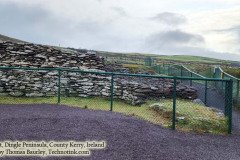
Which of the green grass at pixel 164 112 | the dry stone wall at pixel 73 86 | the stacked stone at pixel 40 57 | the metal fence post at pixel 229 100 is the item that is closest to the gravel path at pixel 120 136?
the metal fence post at pixel 229 100

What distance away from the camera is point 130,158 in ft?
34.2

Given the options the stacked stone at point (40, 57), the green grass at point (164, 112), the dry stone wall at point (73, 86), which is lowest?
the green grass at point (164, 112)

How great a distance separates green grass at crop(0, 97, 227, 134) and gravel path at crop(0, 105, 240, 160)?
3.21 ft

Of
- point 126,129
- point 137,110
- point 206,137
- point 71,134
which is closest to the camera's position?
→ point 71,134

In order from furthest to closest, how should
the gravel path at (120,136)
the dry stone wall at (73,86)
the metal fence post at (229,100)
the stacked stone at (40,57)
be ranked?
the stacked stone at (40,57), the dry stone wall at (73,86), the metal fence post at (229,100), the gravel path at (120,136)

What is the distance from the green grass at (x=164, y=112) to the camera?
51.2 feet

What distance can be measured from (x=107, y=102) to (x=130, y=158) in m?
10.8

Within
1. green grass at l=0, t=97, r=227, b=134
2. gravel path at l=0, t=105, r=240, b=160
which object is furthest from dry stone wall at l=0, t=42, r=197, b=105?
gravel path at l=0, t=105, r=240, b=160

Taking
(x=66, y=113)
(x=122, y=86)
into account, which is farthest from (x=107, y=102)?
(x=66, y=113)

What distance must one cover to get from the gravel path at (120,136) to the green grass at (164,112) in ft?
3.21

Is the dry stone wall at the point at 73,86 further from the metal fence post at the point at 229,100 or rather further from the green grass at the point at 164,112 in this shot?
the metal fence post at the point at 229,100

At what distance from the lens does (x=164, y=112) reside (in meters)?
17.8

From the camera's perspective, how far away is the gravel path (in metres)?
11.2

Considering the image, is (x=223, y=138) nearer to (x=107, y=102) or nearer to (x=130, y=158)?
(x=130, y=158)
